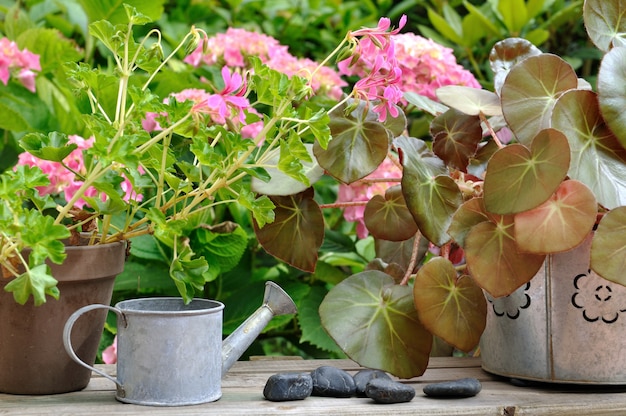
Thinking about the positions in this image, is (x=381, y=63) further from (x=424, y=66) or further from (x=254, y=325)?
Result: (x=424, y=66)

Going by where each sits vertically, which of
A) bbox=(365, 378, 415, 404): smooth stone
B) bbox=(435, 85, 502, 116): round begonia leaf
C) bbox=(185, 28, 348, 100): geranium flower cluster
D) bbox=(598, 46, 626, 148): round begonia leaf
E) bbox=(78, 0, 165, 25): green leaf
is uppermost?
bbox=(78, 0, 165, 25): green leaf

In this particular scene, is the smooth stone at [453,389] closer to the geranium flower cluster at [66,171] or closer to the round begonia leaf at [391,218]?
the round begonia leaf at [391,218]

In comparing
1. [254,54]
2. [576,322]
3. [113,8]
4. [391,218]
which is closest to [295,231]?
[391,218]

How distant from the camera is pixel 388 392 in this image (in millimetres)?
886

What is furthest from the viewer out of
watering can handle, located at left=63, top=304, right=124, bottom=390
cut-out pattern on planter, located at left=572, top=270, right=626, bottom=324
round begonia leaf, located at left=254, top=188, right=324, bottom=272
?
round begonia leaf, located at left=254, top=188, right=324, bottom=272

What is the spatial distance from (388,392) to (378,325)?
11 cm

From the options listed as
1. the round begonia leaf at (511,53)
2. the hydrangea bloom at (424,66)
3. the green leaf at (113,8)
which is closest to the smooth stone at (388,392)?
the round begonia leaf at (511,53)

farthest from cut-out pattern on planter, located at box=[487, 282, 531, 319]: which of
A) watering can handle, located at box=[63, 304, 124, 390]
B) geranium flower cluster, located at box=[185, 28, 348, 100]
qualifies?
geranium flower cluster, located at box=[185, 28, 348, 100]

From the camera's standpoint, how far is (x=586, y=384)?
3.11 ft

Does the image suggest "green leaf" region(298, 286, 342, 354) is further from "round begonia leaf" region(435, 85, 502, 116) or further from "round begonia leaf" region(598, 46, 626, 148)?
"round begonia leaf" region(598, 46, 626, 148)

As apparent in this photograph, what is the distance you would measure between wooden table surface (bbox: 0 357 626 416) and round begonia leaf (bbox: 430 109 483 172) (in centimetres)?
29

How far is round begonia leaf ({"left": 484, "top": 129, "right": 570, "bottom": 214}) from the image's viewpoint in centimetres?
85

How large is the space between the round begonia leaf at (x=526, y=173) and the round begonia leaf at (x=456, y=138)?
0.21 metres

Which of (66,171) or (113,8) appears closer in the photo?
(66,171)
